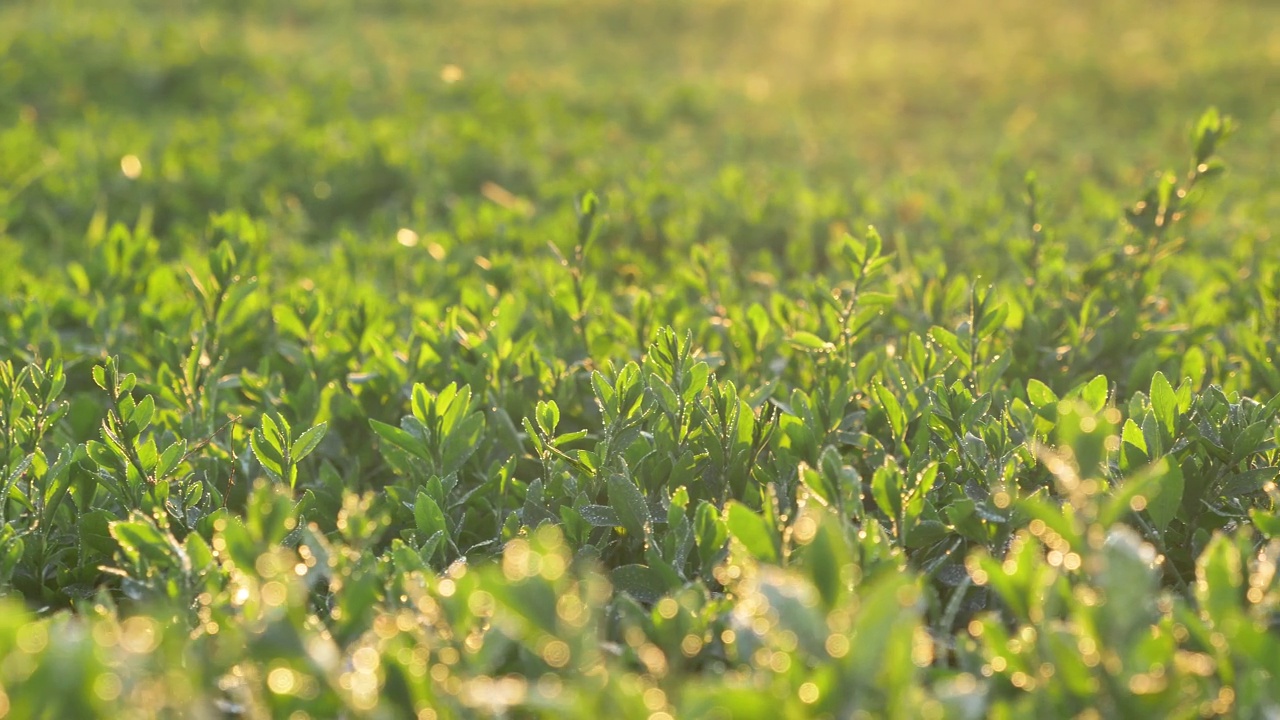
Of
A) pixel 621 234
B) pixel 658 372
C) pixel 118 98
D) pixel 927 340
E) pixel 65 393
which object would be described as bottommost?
pixel 118 98

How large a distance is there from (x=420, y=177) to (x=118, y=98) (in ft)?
10.8

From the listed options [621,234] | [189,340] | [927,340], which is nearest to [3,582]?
[189,340]

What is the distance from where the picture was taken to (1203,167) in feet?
8.82

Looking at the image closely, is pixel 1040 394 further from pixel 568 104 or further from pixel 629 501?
pixel 568 104

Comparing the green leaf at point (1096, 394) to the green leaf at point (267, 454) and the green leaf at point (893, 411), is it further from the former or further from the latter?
the green leaf at point (267, 454)

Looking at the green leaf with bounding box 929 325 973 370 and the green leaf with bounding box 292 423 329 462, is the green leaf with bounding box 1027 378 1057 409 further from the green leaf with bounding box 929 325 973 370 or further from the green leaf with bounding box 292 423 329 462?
the green leaf with bounding box 292 423 329 462

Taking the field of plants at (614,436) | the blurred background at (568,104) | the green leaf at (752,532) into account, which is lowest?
the blurred background at (568,104)

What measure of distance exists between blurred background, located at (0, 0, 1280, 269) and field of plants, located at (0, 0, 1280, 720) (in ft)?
0.25

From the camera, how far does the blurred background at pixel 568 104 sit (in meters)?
5.26

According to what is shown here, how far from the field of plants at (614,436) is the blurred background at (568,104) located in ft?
0.25

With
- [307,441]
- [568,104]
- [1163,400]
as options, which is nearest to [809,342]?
[1163,400]

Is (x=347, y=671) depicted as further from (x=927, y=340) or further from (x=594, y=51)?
(x=594, y=51)

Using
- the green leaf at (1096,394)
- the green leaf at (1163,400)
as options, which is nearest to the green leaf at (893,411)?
the green leaf at (1096,394)

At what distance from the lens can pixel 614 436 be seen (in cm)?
200
